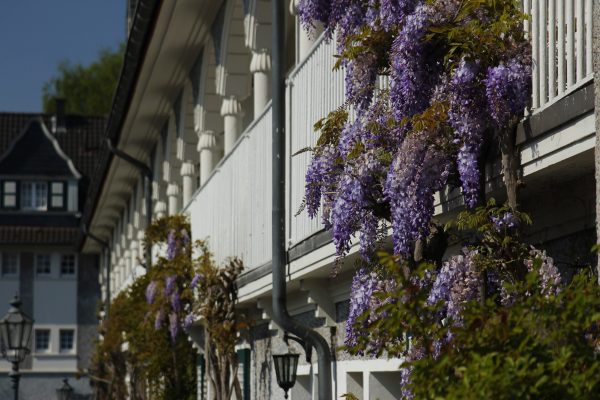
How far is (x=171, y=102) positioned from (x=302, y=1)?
13568mm

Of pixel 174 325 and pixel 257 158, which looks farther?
pixel 174 325

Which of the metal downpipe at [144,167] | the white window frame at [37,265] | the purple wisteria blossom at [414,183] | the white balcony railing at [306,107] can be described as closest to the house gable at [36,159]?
the white window frame at [37,265]

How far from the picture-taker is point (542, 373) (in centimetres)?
364

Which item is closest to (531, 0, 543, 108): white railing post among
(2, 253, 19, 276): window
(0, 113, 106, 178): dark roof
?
(2, 253, 19, 276): window

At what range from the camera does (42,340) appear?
186ft

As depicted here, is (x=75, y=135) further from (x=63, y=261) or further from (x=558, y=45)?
(x=558, y=45)

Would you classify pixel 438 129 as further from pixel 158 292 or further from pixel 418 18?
pixel 158 292

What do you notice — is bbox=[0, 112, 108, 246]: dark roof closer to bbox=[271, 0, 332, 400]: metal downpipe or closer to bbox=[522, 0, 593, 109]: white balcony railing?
bbox=[271, 0, 332, 400]: metal downpipe

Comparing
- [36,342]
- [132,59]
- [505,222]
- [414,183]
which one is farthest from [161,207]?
[36,342]

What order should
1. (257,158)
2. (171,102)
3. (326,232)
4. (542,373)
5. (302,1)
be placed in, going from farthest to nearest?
1. (171,102)
2. (257,158)
3. (326,232)
4. (302,1)
5. (542,373)

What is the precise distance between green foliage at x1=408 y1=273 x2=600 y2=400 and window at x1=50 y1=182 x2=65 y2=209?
5550 centimetres

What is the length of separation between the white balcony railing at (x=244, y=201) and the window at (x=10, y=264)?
41.5m

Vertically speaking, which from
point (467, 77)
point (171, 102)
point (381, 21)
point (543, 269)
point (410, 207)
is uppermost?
point (171, 102)

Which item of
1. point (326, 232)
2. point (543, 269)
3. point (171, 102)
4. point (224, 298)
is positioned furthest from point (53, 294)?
point (543, 269)
